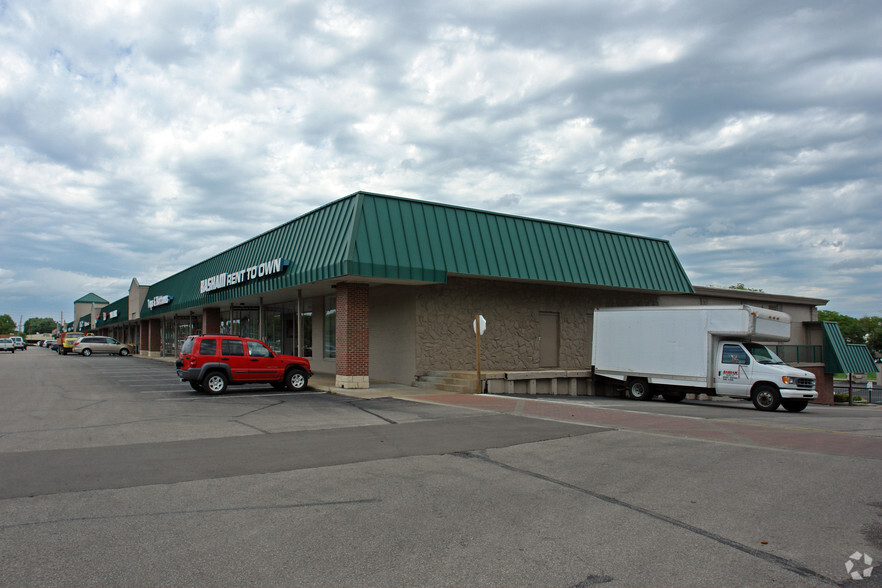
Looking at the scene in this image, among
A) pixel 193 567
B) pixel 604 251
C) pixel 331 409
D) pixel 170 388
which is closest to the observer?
pixel 193 567

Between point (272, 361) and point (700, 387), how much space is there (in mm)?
13386

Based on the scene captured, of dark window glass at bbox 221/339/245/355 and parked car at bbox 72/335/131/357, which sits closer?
dark window glass at bbox 221/339/245/355

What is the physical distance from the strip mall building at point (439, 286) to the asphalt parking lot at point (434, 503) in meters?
7.12

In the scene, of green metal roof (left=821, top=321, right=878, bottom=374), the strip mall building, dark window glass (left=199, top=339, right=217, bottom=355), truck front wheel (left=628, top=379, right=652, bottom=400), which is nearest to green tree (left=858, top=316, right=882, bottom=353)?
green metal roof (left=821, top=321, right=878, bottom=374)

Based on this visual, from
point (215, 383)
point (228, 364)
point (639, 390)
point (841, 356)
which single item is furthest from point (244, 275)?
point (841, 356)

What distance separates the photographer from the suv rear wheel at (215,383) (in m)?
18.1

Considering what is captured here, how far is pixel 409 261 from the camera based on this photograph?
61.2ft

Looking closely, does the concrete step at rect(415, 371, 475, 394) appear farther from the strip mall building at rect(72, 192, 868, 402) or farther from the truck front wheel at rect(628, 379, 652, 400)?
the truck front wheel at rect(628, 379, 652, 400)

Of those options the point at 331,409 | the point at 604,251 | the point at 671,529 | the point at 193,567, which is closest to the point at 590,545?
the point at 671,529

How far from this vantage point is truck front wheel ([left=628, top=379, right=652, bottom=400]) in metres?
20.9

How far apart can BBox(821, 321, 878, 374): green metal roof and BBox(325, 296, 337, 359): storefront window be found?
28.0 metres

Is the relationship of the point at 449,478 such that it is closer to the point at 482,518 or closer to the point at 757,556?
the point at 482,518

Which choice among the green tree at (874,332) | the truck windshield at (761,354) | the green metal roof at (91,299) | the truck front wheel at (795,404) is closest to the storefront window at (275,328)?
the truck windshield at (761,354)

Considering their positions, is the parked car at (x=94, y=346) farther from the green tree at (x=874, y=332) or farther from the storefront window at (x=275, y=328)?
the green tree at (x=874, y=332)
